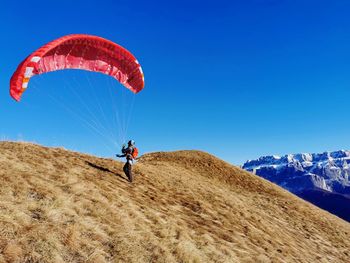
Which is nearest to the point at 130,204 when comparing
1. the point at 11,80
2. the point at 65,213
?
the point at 65,213

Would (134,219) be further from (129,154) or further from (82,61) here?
(82,61)

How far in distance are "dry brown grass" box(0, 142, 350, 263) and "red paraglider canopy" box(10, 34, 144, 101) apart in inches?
176

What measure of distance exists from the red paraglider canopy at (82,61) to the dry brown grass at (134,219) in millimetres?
4470

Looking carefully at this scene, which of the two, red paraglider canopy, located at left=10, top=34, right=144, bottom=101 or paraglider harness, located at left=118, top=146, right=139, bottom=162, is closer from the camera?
red paraglider canopy, located at left=10, top=34, right=144, bottom=101

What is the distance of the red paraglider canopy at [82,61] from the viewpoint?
18406mm

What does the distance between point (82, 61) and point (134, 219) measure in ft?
37.6

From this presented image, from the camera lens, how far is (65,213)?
14.5m

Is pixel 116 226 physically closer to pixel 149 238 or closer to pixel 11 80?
pixel 149 238

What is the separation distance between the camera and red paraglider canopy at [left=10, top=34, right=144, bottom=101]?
18406mm

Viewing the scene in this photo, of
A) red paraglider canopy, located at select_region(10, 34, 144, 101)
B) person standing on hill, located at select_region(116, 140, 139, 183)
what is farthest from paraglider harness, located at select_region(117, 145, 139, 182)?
red paraglider canopy, located at select_region(10, 34, 144, 101)

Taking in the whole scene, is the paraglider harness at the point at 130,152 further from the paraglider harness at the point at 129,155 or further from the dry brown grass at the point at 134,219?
the dry brown grass at the point at 134,219

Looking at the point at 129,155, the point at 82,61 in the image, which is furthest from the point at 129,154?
the point at 82,61

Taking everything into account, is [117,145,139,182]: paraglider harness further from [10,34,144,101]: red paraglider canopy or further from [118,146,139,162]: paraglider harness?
[10,34,144,101]: red paraglider canopy

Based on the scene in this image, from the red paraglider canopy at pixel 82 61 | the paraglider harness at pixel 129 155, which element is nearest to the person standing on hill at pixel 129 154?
the paraglider harness at pixel 129 155
